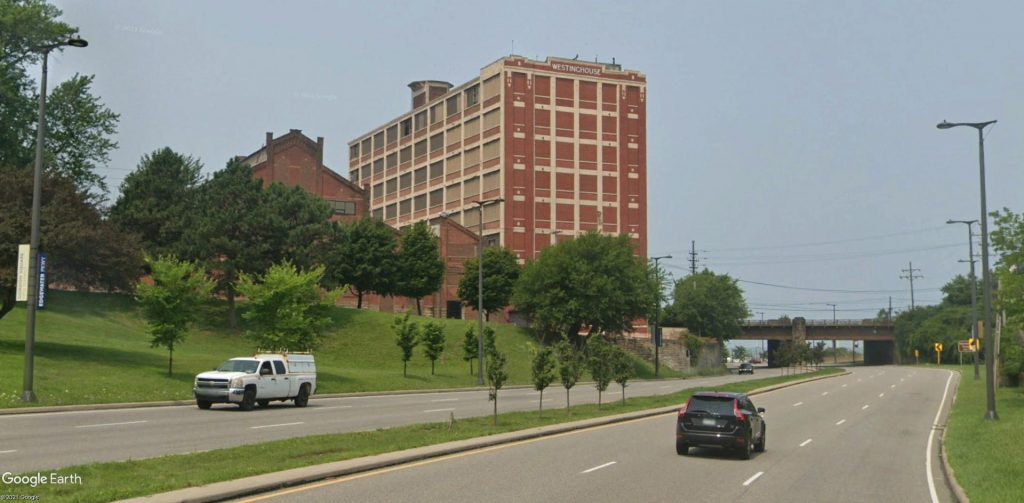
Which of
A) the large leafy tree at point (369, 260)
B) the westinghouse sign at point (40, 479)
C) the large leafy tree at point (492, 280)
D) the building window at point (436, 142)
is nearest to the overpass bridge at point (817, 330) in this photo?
the building window at point (436, 142)

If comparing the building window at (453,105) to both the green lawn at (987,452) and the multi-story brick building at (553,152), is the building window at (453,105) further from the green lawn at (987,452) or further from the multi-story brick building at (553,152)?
the green lawn at (987,452)

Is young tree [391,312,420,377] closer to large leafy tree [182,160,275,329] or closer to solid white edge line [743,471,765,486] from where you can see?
large leafy tree [182,160,275,329]

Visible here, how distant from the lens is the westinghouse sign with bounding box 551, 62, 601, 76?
117375mm

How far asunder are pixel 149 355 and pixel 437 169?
285 feet

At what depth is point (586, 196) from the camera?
4619 inches

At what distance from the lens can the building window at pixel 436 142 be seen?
438ft

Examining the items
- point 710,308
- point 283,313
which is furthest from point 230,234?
point 710,308

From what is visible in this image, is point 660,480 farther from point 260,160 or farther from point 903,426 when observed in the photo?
point 260,160

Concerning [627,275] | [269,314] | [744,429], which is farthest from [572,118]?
[744,429]

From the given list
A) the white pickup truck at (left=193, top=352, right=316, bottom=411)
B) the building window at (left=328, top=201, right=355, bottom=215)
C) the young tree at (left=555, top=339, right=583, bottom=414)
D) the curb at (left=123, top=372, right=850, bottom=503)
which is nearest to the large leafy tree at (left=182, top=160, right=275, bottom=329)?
the building window at (left=328, top=201, right=355, bottom=215)

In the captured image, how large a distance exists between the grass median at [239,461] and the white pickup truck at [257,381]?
9.77 m

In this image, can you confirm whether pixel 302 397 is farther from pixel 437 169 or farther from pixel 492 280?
pixel 437 169

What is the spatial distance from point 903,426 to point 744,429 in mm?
15552

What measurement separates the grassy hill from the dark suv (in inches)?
508
